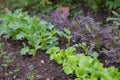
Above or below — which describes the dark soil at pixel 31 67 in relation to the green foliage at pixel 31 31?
below

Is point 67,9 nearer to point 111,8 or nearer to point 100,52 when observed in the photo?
point 111,8

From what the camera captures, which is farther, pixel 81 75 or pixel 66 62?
pixel 66 62

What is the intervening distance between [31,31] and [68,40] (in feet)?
1.85

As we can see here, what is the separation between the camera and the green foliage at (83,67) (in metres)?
3.38

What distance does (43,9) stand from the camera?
6418mm

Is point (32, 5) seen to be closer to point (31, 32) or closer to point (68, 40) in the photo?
point (31, 32)

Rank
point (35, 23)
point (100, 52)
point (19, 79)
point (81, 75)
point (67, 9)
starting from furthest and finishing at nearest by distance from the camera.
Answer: point (67, 9), point (35, 23), point (100, 52), point (19, 79), point (81, 75)

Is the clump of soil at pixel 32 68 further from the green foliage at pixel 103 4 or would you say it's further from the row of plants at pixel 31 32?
the green foliage at pixel 103 4

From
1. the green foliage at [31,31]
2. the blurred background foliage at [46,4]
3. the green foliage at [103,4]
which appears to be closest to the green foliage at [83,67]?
the green foliage at [31,31]

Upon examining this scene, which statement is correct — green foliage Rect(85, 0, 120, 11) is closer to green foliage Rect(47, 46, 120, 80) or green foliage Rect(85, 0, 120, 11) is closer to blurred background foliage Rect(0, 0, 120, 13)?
blurred background foliage Rect(0, 0, 120, 13)

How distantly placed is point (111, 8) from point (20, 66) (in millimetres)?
2334

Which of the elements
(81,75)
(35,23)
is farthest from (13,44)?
(81,75)

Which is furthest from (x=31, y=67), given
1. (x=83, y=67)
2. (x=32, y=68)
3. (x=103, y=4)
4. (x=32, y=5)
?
(x=32, y=5)

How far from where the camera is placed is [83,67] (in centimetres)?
350
